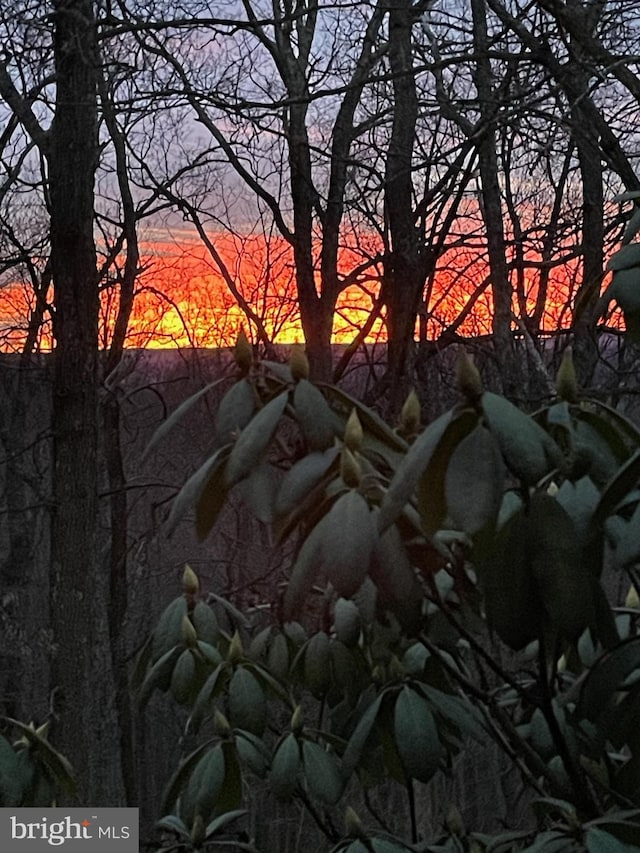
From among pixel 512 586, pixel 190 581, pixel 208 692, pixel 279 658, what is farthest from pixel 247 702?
pixel 512 586

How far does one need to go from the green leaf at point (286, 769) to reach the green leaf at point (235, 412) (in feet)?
2.11

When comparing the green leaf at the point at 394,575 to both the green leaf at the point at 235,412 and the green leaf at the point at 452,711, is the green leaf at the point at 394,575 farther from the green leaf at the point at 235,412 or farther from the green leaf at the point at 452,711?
the green leaf at the point at 452,711

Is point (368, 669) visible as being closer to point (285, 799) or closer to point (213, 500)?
point (285, 799)

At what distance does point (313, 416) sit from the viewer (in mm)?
954

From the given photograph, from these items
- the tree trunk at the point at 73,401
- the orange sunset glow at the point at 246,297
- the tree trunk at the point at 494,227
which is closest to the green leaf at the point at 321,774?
the tree trunk at the point at 494,227

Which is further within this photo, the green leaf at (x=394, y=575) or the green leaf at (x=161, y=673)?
the green leaf at (x=161, y=673)

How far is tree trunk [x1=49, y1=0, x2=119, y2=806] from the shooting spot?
4.71 m

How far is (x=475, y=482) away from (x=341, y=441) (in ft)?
0.65

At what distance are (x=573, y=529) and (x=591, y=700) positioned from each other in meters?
0.25

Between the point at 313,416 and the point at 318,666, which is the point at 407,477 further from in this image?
the point at 318,666

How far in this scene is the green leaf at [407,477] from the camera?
817mm

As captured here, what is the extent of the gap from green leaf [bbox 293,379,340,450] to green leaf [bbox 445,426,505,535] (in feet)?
0.51

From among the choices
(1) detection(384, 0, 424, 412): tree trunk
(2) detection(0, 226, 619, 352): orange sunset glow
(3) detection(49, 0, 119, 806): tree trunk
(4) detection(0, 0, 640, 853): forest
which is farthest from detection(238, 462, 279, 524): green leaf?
(2) detection(0, 226, 619, 352): orange sunset glow

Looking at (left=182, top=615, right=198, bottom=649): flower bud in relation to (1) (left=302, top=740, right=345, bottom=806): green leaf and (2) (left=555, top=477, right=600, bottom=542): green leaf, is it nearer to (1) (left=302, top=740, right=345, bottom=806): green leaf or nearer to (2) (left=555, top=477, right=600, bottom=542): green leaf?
(1) (left=302, top=740, right=345, bottom=806): green leaf
